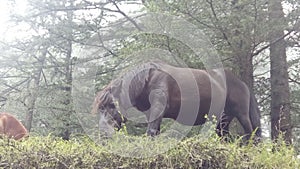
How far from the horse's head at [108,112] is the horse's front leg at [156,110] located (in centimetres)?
17

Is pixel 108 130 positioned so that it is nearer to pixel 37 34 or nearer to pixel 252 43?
pixel 252 43

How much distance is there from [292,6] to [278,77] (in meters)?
0.73

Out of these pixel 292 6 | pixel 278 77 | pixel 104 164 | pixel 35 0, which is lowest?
pixel 104 164

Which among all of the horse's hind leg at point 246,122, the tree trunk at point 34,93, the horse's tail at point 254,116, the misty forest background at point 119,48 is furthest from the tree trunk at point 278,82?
the tree trunk at point 34,93

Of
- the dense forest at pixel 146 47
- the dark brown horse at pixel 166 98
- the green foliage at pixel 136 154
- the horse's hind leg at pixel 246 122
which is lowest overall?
the green foliage at pixel 136 154

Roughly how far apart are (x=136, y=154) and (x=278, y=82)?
8.88 ft

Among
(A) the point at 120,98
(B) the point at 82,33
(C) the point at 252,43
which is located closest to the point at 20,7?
(B) the point at 82,33

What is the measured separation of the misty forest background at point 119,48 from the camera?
371 centimetres

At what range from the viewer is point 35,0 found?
604 cm

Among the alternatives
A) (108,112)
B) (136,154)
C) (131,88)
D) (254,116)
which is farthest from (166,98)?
(254,116)

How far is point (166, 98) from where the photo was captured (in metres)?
2.54

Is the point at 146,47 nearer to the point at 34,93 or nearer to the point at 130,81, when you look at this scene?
the point at 130,81

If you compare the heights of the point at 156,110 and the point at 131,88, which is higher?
the point at 131,88

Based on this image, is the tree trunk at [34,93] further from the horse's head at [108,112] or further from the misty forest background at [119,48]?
the horse's head at [108,112]
